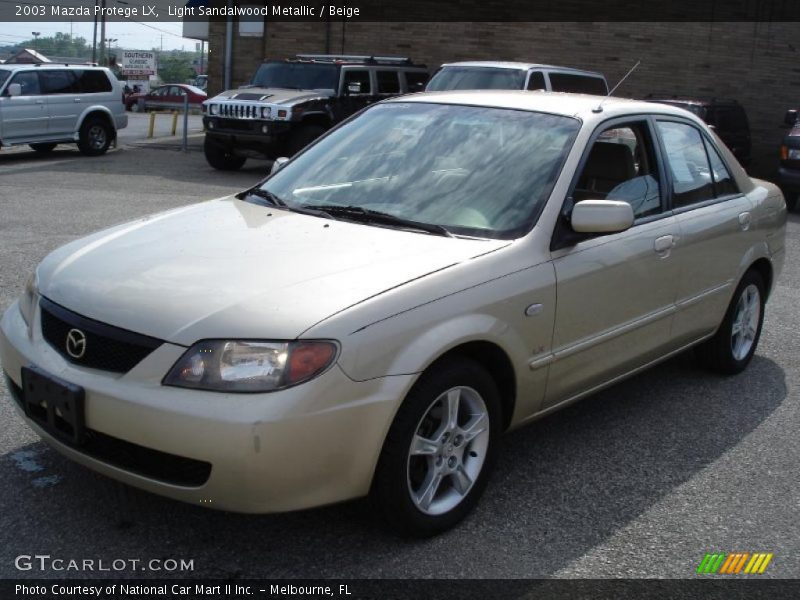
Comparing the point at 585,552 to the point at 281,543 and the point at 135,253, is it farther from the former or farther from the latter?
the point at 135,253

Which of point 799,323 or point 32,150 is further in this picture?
point 32,150

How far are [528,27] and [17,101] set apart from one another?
1122 centimetres

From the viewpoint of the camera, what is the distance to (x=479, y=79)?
47.5 ft

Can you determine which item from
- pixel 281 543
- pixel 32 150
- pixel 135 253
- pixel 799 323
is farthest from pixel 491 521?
pixel 32 150

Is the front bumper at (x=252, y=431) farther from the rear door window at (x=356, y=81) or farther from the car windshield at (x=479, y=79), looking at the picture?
the rear door window at (x=356, y=81)

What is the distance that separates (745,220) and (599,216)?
185cm

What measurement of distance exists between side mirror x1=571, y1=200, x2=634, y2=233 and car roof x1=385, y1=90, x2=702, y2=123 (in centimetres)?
63

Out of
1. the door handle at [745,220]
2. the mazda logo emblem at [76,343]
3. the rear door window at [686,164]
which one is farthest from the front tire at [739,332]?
the mazda logo emblem at [76,343]

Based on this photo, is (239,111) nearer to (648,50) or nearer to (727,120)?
(727,120)

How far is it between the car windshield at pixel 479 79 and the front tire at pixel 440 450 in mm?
11192

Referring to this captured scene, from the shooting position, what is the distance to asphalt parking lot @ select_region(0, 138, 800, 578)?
329 centimetres

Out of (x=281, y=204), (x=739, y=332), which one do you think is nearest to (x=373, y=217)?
(x=281, y=204)

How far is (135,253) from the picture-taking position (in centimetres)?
362

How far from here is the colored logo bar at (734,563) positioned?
3408mm
